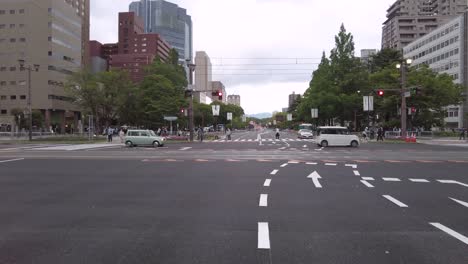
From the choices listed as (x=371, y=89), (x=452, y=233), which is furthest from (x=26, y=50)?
(x=452, y=233)

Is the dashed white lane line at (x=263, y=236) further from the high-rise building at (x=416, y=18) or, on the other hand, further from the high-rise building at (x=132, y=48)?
the high-rise building at (x=416, y=18)

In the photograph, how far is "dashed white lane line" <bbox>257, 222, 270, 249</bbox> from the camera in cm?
593

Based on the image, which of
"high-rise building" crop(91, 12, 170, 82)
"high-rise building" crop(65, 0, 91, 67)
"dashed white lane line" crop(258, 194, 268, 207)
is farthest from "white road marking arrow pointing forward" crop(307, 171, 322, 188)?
"high-rise building" crop(65, 0, 91, 67)

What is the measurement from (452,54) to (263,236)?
406 feet

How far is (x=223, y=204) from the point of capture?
9.24m

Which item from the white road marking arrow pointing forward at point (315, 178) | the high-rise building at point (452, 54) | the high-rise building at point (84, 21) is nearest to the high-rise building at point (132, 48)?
the high-rise building at point (84, 21)

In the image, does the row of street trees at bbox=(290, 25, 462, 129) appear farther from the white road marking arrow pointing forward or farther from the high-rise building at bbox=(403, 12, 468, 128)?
the white road marking arrow pointing forward

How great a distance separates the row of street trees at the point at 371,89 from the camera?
193 feet

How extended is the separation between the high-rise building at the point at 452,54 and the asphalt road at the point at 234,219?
9689 cm

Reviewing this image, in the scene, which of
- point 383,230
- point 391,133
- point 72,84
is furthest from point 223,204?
point 72,84

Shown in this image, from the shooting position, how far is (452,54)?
114 metres

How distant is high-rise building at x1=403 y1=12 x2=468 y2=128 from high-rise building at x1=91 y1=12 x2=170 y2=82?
76.6 m

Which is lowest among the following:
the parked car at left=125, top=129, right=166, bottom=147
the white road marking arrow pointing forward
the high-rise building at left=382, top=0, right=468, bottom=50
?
the white road marking arrow pointing forward

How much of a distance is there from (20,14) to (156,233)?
102920mm
